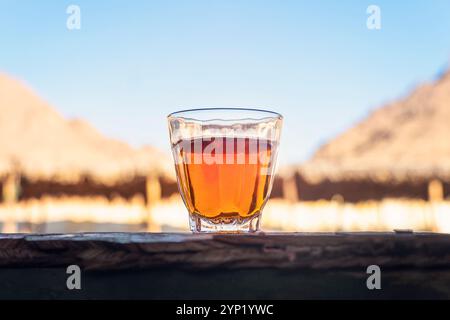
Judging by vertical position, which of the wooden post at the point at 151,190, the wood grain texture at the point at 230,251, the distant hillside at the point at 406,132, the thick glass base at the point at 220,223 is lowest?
the wood grain texture at the point at 230,251

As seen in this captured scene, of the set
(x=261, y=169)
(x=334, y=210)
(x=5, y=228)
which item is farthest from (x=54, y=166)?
(x=261, y=169)

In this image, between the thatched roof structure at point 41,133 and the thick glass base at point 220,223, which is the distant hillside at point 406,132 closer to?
the thatched roof structure at point 41,133

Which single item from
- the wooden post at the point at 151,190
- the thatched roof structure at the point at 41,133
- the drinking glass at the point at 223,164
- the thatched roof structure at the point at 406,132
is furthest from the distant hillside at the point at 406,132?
the drinking glass at the point at 223,164

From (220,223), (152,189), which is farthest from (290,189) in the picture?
(220,223)

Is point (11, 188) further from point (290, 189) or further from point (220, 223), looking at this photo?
point (220, 223)

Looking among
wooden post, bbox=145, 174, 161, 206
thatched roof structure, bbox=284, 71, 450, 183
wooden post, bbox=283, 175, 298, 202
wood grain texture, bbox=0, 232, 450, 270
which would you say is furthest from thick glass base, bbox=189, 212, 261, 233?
thatched roof structure, bbox=284, 71, 450, 183

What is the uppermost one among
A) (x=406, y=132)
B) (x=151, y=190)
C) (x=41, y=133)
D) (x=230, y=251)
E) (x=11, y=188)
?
(x=41, y=133)
